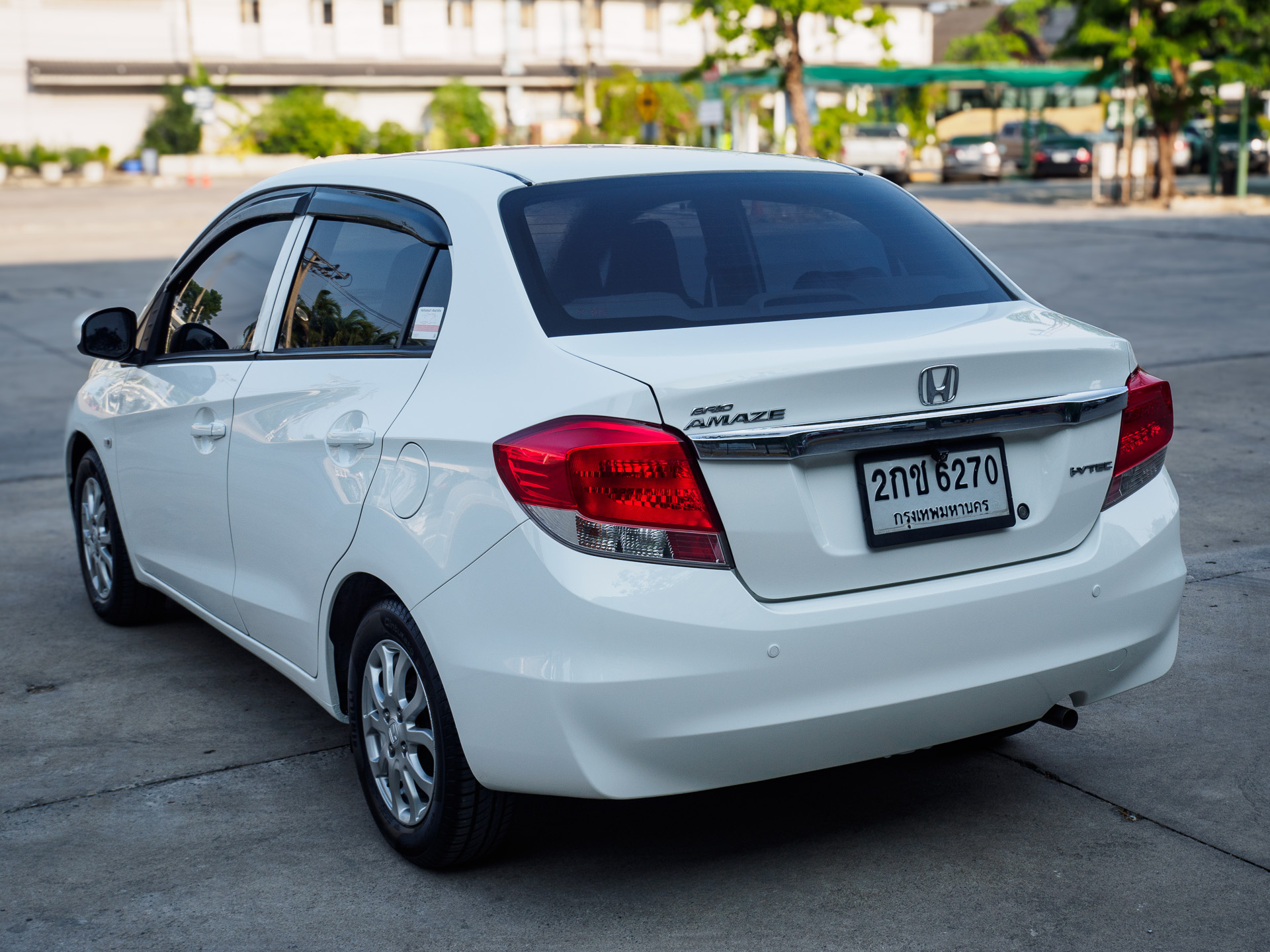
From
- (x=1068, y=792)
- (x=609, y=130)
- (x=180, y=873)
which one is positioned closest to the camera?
(x=180, y=873)

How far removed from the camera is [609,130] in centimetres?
4581

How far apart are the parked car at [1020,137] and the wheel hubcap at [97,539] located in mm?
42543

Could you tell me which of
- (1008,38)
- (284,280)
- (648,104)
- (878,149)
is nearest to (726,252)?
(284,280)

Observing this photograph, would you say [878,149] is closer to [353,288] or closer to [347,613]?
[353,288]

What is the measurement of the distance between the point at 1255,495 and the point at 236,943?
5.38 meters

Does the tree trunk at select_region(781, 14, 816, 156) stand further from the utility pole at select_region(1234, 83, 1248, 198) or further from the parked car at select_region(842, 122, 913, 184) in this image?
the utility pole at select_region(1234, 83, 1248, 198)

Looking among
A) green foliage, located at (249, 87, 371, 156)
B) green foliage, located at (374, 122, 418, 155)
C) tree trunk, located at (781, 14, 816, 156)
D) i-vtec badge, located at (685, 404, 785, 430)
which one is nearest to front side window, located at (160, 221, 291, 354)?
i-vtec badge, located at (685, 404, 785, 430)

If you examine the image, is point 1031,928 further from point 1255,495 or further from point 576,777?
point 1255,495

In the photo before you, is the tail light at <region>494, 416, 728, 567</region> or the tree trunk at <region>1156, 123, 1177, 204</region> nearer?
the tail light at <region>494, 416, 728, 567</region>

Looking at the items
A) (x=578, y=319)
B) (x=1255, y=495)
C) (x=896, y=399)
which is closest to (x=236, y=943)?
(x=578, y=319)

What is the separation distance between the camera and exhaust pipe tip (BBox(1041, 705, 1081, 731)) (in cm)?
339

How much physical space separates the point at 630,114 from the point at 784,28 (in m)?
12.8

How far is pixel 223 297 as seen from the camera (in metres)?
4.71

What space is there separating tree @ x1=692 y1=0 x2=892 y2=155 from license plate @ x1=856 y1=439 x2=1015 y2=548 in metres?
30.5
